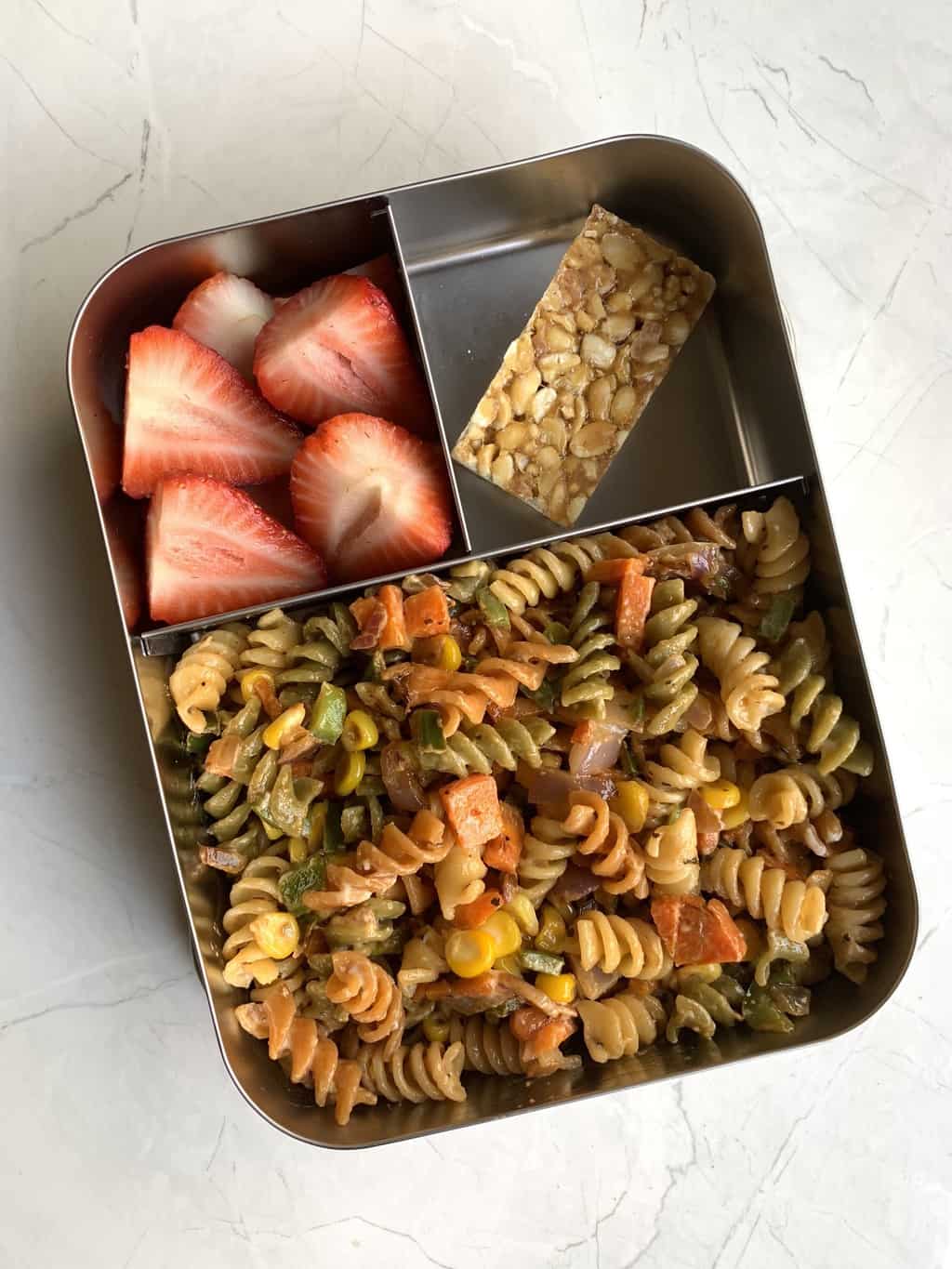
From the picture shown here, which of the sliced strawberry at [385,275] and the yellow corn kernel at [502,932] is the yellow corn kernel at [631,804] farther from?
the sliced strawberry at [385,275]

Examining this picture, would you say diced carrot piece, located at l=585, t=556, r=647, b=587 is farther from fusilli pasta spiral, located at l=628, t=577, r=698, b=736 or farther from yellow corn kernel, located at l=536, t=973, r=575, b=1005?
Result: yellow corn kernel, located at l=536, t=973, r=575, b=1005

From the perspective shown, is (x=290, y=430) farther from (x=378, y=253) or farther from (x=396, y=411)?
(x=378, y=253)

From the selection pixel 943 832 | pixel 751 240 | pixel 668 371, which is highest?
pixel 751 240

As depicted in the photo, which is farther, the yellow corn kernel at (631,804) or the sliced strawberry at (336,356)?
the sliced strawberry at (336,356)

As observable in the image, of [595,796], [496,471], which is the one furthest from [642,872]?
[496,471]

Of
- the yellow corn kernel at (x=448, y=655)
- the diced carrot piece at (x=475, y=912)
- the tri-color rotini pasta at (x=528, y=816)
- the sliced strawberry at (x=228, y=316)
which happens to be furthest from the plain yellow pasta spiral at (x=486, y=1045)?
the sliced strawberry at (x=228, y=316)

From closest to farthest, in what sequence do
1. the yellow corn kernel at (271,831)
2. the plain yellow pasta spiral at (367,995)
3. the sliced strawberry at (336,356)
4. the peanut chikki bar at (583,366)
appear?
the plain yellow pasta spiral at (367,995) → the yellow corn kernel at (271,831) → the sliced strawberry at (336,356) → the peanut chikki bar at (583,366)
